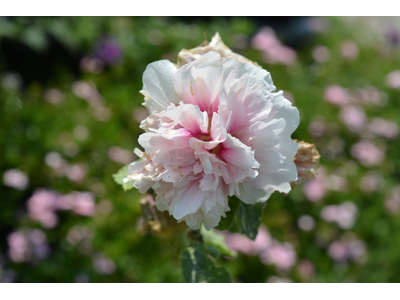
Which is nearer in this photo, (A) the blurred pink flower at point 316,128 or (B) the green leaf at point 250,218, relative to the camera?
(B) the green leaf at point 250,218

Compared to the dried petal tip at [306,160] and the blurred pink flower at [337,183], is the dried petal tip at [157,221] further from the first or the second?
the blurred pink flower at [337,183]

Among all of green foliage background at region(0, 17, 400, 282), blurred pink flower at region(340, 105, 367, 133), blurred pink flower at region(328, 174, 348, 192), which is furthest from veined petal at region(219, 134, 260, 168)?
blurred pink flower at region(340, 105, 367, 133)

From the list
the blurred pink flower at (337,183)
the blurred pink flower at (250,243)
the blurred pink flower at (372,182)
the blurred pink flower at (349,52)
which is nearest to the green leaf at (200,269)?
the blurred pink flower at (250,243)

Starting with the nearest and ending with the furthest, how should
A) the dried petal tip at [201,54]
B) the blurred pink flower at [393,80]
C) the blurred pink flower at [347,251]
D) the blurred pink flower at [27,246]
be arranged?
the dried petal tip at [201,54] → the blurred pink flower at [27,246] → the blurred pink flower at [347,251] → the blurred pink flower at [393,80]

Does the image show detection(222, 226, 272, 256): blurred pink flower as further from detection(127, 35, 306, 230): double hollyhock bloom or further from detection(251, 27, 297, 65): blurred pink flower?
detection(127, 35, 306, 230): double hollyhock bloom

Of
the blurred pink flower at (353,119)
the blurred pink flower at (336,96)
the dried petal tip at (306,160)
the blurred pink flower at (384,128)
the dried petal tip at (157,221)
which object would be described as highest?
the dried petal tip at (306,160)

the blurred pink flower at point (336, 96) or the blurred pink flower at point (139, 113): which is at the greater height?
the blurred pink flower at point (336, 96)

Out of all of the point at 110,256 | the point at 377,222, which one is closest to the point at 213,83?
the point at 110,256
